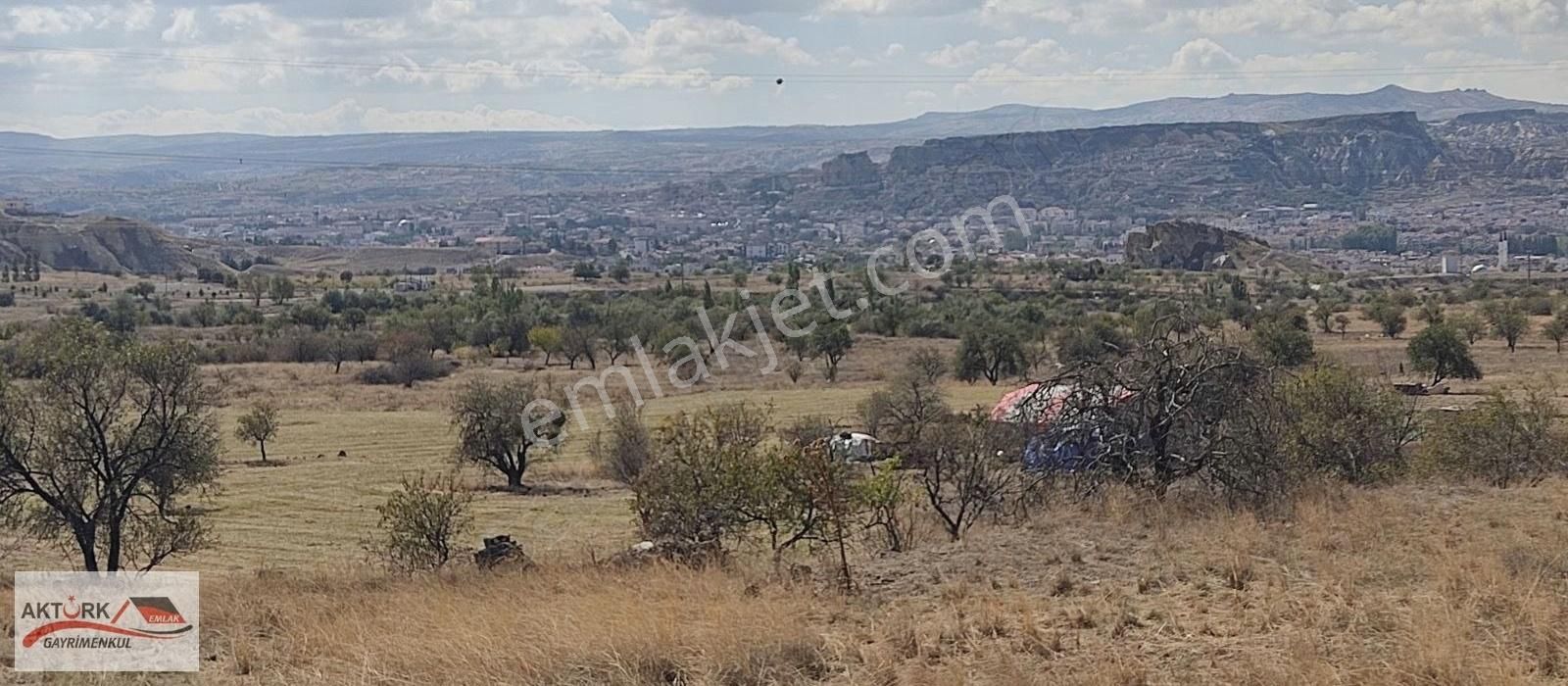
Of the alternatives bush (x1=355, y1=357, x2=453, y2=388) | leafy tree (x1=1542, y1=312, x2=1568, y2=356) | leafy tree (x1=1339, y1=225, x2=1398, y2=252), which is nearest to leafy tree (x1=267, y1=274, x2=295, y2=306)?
bush (x1=355, y1=357, x2=453, y2=388)

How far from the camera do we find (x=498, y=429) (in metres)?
35.0

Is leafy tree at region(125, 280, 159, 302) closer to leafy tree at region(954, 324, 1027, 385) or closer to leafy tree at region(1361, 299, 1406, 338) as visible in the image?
leafy tree at region(954, 324, 1027, 385)

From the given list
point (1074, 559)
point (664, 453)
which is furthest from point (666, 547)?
point (1074, 559)

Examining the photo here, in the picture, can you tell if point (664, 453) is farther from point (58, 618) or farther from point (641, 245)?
point (641, 245)

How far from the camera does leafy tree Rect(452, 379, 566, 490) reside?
34969 mm

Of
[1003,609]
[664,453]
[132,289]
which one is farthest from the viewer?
[132,289]

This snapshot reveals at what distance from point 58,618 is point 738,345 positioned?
5829 centimetres

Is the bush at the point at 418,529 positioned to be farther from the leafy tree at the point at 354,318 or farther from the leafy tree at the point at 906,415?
the leafy tree at the point at 354,318

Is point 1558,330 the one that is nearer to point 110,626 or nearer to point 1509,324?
point 1509,324

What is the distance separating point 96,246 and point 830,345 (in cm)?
10365

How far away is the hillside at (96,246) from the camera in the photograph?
12950cm

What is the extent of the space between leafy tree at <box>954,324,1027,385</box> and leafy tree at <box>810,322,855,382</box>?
6997 millimetres

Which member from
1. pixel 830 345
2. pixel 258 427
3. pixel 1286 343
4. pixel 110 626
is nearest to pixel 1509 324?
pixel 1286 343

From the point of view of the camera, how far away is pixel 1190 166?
198 metres
